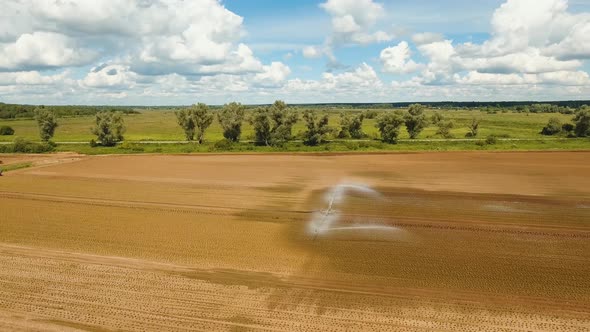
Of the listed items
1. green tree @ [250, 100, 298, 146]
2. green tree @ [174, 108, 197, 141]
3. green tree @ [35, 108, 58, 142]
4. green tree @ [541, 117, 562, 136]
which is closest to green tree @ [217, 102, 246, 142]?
green tree @ [250, 100, 298, 146]

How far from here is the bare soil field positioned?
1742 cm

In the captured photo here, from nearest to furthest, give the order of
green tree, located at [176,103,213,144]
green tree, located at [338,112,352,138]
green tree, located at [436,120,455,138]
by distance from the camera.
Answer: green tree, located at [176,103,213,144], green tree, located at [436,120,455,138], green tree, located at [338,112,352,138]

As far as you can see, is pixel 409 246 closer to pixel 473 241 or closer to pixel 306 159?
pixel 473 241

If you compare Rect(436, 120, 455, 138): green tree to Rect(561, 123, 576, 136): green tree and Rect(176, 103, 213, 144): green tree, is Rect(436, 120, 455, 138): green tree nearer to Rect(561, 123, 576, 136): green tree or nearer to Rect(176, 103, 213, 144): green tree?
Rect(561, 123, 576, 136): green tree

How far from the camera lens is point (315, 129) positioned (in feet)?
272

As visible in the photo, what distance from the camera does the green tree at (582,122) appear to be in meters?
89.9

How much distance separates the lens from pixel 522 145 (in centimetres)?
7419

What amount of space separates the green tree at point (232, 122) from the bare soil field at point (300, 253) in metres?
43.8

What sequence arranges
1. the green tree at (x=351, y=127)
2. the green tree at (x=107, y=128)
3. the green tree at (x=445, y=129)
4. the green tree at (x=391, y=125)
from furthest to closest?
1. the green tree at (x=351, y=127)
2. the green tree at (x=445, y=129)
3. the green tree at (x=107, y=128)
4. the green tree at (x=391, y=125)

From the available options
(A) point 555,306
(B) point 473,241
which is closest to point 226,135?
(B) point 473,241

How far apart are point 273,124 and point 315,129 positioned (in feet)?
28.9

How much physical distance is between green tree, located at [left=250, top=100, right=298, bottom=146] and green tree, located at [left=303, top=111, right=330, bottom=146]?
3.90 metres

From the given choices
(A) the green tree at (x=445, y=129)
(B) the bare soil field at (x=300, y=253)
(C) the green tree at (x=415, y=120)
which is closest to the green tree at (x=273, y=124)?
(C) the green tree at (x=415, y=120)

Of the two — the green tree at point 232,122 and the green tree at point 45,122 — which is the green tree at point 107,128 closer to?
the green tree at point 45,122
